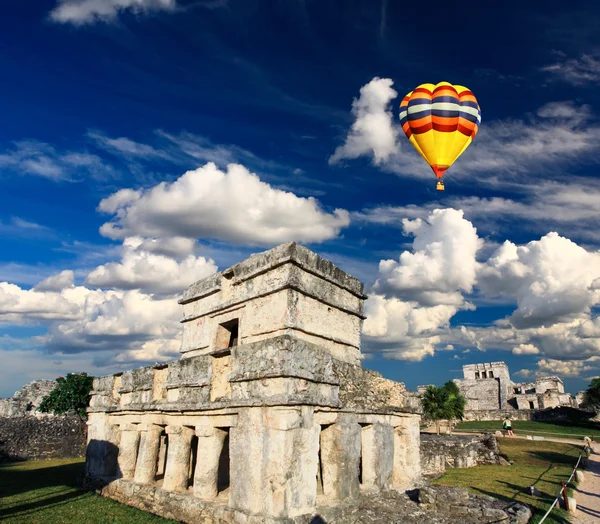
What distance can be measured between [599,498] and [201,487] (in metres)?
10.5

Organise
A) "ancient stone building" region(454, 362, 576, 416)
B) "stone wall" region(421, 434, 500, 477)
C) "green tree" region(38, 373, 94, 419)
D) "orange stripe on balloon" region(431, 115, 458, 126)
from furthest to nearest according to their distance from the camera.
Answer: "ancient stone building" region(454, 362, 576, 416), "green tree" region(38, 373, 94, 419), "orange stripe on balloon" region(431, 115, 458, 126), "stone wall" region(421, 434, 500, 477)

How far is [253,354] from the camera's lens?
678cm

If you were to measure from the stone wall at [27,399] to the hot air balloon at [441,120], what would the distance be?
84.2 ft

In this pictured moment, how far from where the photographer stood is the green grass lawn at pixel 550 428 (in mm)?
29591

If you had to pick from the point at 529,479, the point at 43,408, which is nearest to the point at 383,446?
the point at 529,479

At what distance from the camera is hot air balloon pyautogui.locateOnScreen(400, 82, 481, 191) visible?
53.2ft

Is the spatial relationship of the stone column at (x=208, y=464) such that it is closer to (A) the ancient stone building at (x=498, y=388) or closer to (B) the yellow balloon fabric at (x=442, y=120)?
(B) the yellow balloon fabric at (x=442, y=120)

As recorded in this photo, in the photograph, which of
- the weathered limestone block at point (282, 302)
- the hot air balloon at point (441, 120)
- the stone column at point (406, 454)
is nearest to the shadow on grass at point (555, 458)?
the stone column at point (406, 454)

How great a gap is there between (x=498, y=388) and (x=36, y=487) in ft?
180

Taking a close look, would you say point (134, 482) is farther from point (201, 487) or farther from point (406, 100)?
point (406, 100)

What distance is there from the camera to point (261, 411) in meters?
6.29

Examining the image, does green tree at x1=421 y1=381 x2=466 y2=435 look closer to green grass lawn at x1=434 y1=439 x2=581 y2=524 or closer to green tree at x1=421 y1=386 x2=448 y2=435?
green tree at x1=421 y1=386 x2=448 y2=435

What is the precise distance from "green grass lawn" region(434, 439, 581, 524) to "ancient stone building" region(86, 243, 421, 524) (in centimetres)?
344

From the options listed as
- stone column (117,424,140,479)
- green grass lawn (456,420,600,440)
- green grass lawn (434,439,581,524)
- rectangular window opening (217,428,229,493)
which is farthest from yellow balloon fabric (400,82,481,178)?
green grass lawn (456,420,600,440)
